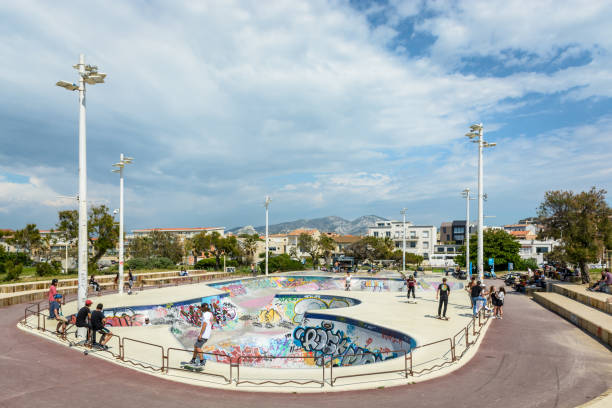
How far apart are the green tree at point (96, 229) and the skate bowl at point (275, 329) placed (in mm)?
16089

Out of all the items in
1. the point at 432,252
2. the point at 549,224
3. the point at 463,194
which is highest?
the point at 463,194

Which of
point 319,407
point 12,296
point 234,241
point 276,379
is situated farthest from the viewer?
point 234,241

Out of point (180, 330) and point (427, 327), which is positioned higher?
point (427, 327)

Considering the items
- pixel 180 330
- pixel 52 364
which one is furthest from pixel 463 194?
pixel 52 364

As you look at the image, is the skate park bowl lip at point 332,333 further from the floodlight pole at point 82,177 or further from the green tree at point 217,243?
the green tree at point 217,243

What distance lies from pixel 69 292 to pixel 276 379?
2308 cm

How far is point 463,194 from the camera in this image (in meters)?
43.1

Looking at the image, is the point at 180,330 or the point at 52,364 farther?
the point at 180,330

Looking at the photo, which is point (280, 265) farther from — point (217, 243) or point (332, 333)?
point (332, 333)

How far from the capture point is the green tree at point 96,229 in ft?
124

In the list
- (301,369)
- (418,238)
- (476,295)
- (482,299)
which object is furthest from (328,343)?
(418,238)

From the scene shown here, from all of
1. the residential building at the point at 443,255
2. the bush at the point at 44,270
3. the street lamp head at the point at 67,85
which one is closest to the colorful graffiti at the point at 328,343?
the street lamp head at the point at 67,85

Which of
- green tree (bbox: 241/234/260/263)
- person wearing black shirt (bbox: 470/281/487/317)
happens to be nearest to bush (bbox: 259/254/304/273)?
green tree (bbox: 241/234/260/263)

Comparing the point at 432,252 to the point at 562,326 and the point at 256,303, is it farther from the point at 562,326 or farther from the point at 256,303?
the point at 562,326
